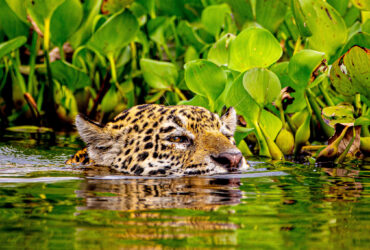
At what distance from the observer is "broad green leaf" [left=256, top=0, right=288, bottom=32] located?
33.3 ft

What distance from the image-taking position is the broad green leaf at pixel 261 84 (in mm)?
8062

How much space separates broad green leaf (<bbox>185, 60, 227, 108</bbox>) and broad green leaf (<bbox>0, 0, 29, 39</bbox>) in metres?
4.60

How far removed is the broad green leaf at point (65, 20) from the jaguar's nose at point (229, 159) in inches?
187

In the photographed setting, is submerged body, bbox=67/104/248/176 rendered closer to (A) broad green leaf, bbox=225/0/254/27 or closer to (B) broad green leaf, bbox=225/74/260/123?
(B) broad green leaf, bbox=225/74/260/123

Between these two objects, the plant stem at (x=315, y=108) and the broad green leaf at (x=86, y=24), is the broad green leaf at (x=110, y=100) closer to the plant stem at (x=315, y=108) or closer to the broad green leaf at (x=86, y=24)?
the broad green leaf at (x=86, y=24)

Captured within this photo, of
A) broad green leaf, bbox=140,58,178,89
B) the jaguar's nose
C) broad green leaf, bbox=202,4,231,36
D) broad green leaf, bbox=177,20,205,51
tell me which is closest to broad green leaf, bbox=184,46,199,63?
broad green leaf, bbox=177,20,205,51

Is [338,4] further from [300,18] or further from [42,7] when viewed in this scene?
[42,7]

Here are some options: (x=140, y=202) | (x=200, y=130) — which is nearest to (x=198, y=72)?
(x=200, y=130)

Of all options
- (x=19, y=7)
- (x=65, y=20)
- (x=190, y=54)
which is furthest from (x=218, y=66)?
(x=19, y=7)

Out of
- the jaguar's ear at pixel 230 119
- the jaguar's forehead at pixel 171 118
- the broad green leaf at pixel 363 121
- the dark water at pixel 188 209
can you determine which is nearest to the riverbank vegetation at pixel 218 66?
the broad green leaf at pixel 363 121

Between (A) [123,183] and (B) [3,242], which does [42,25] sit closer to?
(A) [123,183]

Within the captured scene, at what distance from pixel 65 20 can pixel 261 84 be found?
411 centimetres

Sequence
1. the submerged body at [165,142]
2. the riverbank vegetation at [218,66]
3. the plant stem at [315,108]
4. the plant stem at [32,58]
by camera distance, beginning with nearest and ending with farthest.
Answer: the submerged body at [165,142] → the riverbank vegetation at [218,66] → the plant stem at [315,108] → the plant stem at [32,58]

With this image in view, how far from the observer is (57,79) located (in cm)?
1229
